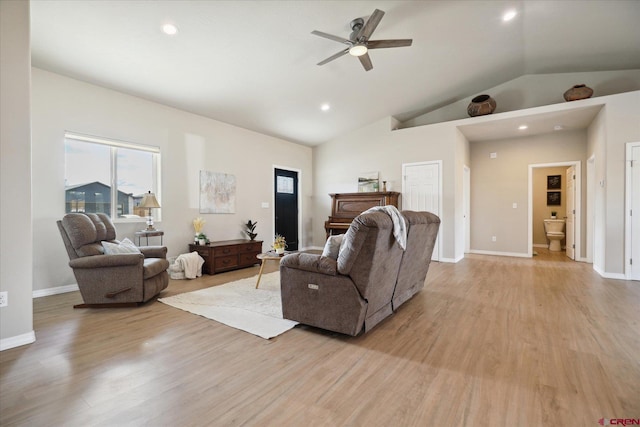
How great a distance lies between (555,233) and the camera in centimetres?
714

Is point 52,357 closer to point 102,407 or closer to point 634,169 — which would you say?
point 102,407

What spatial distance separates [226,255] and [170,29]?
3.32 meters

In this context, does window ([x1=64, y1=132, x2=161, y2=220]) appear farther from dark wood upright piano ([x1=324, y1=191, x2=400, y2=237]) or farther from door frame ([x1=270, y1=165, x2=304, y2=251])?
dark wood upright piano ([x1=324, y1=191, x2=400, y2=237])

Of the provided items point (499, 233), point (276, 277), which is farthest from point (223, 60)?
point (499, 233)

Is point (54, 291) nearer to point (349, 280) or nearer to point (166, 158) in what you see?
point (166, 158)

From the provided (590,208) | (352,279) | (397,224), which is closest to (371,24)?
(397,224)

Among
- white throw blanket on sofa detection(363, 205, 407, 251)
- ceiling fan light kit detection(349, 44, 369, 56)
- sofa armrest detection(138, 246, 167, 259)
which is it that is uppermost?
ceiling fan light kit detection(349, 44, 369, 56)

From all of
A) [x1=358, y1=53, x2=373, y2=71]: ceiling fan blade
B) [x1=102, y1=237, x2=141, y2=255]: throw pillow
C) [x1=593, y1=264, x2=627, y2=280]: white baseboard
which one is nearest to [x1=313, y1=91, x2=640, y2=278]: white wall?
[x1=593, y1=264, x2=627, y2=280]: white baseboard

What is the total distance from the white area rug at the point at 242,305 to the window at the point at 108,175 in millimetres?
1861

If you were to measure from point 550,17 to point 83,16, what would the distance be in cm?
564

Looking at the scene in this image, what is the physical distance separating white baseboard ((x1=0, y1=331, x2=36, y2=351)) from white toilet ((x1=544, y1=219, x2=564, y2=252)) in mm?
9568

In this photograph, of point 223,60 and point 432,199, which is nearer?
point 223,60

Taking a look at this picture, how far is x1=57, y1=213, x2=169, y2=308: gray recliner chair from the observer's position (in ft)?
9.96

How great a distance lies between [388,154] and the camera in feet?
21.7
